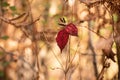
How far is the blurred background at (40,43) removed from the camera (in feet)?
5.71

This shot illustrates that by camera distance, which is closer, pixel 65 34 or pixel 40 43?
pixel 65 34

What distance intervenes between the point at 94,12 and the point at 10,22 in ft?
1.71

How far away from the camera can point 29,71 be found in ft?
5.95

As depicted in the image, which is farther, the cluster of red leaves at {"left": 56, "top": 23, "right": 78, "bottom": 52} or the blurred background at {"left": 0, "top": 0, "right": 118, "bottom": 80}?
the blurred background at {"left": 0, "top": 0, "right": 118, "bottom": 80}

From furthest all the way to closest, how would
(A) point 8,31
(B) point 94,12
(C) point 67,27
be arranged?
(A) point 8,31
(B) point 94,12
(C) point 67,27

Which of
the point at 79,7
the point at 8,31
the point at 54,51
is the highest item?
the point at 79,7

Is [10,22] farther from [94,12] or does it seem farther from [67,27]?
[67,27]

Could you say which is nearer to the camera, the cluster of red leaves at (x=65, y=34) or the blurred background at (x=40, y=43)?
the cluster of red leaves at (x=65, y=34)

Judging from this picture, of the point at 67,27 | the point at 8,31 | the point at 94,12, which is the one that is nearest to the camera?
the point at 67,27

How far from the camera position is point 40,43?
1771 mm

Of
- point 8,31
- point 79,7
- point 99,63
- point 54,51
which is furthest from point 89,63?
point 8,31

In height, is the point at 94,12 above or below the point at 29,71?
above

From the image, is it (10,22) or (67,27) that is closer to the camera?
(67,27)

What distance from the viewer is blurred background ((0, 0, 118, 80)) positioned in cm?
174
